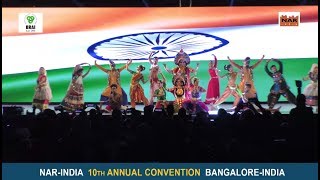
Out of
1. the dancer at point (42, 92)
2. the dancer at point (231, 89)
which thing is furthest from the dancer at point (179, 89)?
the dancer at point (42, 92)

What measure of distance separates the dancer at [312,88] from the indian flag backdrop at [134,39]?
0.16 metres

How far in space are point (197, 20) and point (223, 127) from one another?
3028 millimetres

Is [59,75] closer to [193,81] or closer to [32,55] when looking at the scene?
[32,55]

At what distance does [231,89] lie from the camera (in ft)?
25.8

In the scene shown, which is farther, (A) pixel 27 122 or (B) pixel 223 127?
(A) pixel 27 122

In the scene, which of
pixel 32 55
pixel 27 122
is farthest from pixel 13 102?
pixel 27 122

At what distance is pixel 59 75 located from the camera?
793cm

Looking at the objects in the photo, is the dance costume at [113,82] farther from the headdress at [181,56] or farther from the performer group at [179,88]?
the headdress at [181,56]

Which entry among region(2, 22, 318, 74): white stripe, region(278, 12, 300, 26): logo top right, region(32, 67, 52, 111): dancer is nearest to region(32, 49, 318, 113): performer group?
region(32, 67, 52, 111): dancer

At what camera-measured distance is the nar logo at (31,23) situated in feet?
25.8

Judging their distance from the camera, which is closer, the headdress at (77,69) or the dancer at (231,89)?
the dancer at (231,89)

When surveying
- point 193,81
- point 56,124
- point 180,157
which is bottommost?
point 180,157

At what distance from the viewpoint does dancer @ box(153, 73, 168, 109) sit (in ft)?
25.8

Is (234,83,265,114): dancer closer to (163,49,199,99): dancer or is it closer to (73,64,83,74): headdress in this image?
(163,49,199,99): dancer
